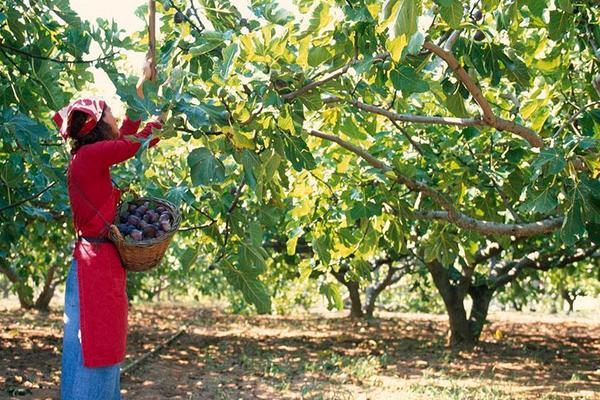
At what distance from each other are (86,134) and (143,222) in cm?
43

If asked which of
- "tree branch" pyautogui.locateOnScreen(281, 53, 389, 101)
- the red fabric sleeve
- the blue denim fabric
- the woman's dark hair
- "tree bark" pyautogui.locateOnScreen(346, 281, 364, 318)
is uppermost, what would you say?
"tree branch" pyautogui.locateOnScreen(281, 53, 389, 101)

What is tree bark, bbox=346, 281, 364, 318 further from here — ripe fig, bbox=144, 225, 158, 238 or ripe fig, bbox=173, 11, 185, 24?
ripe fig, bbox=144, 225, 158, 238

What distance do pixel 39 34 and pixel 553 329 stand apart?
42.2ft

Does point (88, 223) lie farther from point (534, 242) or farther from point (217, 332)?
point (217, 332)

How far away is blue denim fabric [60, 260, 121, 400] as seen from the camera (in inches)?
113

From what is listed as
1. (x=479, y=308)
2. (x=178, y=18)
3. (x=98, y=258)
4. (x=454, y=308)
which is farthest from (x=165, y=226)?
(x=479, y=308)

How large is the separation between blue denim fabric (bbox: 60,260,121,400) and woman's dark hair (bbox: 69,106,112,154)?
489mm

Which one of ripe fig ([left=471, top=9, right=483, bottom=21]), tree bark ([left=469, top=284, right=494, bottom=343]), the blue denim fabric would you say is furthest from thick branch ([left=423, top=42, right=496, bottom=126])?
tree bark ([left=469, top=284, right=494, bottom=343])

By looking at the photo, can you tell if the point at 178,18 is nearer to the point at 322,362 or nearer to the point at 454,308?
the point at 322,362

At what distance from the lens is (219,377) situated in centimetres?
786

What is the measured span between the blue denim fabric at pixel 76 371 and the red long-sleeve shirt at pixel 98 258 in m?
0.04

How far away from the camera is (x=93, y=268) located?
2914 millimetres

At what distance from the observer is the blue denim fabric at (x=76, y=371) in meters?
2.86

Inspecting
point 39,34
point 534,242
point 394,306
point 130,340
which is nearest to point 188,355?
point 130,340
